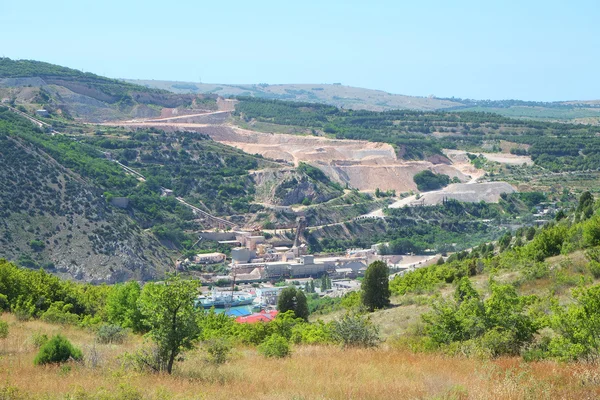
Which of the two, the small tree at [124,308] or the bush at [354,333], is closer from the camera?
the bush at [354,333]

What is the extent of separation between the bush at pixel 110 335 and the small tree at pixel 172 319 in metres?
4.03

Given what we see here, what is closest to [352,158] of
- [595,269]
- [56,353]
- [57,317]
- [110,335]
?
[595,269]

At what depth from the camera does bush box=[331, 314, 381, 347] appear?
1391 cm

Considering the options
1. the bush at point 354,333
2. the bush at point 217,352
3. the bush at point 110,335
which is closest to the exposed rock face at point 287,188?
the bush at point 110,335

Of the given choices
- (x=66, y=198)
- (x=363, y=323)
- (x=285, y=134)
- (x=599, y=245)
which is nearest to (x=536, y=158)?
(x=285, y=134)

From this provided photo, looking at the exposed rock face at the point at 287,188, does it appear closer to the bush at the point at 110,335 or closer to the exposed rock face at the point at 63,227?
the exposed rock face at the point at 63,227

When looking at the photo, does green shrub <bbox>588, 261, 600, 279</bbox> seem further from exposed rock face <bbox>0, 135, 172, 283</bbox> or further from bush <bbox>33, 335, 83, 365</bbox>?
exposed rock face <bbox>0, 135, 172, 283</bbox>

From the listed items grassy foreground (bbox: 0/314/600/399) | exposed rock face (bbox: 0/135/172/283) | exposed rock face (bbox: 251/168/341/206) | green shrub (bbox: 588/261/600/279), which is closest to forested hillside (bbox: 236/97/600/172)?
exposed rock face (bbox: 251/168/341/206)

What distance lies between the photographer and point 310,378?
10031 mm

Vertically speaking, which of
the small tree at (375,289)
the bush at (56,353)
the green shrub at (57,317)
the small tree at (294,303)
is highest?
the bush at (56,353)

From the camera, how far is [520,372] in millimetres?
9414

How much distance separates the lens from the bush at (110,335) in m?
14.9

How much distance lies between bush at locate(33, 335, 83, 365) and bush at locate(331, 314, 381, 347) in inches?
189

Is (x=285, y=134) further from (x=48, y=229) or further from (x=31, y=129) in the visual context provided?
(x=48, y=229)
